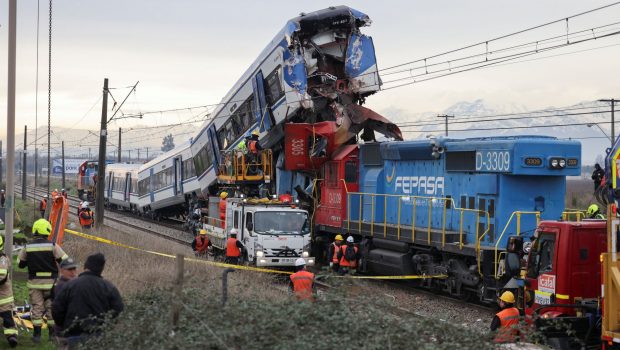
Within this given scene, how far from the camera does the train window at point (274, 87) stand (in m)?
24.5


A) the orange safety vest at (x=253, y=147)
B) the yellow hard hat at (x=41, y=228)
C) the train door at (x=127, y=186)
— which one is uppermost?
the orange safety vest at (x=253, y=147)

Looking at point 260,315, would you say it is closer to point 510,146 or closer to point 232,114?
point 510,146

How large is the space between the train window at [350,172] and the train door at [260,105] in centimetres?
327

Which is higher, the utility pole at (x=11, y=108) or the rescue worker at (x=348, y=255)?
the utility pole at (x=11, y=108)

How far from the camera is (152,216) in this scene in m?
44.4

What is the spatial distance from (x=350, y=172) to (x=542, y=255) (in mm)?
11257

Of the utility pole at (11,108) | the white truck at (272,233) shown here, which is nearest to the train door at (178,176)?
the white truck at (272,233)

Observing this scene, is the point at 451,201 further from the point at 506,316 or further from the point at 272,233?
the point at 506,316

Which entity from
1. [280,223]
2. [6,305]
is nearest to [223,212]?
[280,223]

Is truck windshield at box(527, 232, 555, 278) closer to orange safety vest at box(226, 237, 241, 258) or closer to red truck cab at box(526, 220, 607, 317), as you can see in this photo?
red truck cab at box(526, 220, 607, 317)

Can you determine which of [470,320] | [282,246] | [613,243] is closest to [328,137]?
[282,246]

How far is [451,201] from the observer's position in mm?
19078

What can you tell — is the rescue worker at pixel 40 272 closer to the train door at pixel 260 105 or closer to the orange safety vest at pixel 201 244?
the orange safety vest at pixel 201 244

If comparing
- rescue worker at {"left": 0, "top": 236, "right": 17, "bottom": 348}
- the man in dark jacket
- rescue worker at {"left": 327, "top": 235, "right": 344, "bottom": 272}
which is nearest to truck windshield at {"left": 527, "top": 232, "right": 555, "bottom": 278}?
the man in dark jacket
